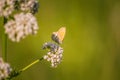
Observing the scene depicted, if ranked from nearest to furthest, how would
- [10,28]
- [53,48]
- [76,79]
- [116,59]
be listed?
[10,28], [53,48], [76,79], [116,59]

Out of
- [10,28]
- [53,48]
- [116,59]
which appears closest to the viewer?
[10,28]

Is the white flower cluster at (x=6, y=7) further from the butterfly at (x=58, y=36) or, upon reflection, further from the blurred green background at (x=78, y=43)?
the blurred green background at (x=78, y=43)

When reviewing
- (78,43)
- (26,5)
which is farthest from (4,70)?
(78,43)

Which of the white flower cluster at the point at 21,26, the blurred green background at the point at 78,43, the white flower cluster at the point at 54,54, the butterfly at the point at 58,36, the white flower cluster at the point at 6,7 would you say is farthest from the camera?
the blurred green background at the point at 78,43

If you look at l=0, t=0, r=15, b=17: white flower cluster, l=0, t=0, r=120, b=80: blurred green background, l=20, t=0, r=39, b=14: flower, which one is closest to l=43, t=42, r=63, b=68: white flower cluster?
l=20, t=0, r=39, b=14: flower

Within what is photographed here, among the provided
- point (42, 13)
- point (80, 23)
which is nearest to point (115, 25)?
point (80, 23)

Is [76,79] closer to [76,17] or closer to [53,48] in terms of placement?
[76,17]

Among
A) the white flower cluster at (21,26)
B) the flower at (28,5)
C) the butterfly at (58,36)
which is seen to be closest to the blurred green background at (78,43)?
the butterfly at (58,36)
